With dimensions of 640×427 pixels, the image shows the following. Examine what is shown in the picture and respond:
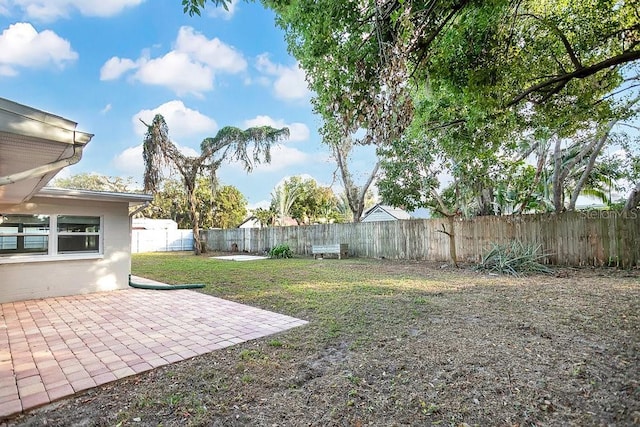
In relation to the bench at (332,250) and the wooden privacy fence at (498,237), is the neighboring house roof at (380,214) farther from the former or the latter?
the bench at (332,250)

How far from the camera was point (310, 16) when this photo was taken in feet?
12.9

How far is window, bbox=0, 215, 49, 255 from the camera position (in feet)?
19.8

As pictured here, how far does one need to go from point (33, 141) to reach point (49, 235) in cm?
507

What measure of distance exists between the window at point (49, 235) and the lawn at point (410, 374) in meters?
4.63

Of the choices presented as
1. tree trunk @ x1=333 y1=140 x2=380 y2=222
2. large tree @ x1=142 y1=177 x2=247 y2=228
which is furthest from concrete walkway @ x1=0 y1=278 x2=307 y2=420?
large tree @ x1=142 y1=177 x2=247 y2=228

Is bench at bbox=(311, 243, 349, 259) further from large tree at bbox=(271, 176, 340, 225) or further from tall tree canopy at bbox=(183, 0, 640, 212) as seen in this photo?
large tree at bbox=(271, 176, 340, 225)

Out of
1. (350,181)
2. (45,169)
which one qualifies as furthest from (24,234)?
(350,181)

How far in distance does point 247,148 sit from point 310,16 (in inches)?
499

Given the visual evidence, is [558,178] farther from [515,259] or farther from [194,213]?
[194,213]

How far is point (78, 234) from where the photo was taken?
671cm

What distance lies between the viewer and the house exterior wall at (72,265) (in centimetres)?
598

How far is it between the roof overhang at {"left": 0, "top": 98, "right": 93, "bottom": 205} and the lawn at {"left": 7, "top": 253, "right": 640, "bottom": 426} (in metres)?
1.97

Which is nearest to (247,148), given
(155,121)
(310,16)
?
(155,121)

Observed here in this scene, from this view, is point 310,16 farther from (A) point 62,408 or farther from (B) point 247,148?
(B) point 247,148
